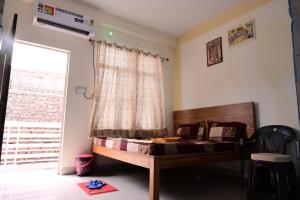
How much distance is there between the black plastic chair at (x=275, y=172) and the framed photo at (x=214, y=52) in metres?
1.65

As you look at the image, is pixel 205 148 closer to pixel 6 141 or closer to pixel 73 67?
pixel 73 67

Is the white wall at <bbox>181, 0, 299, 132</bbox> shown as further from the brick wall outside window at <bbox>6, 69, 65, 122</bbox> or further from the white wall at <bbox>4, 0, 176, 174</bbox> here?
the brick wall outside window at <bbox>6, 69, 65, 122</bbox>

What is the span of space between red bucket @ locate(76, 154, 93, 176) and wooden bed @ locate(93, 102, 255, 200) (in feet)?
0.65

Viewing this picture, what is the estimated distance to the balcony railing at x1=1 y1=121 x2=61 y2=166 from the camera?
363cm

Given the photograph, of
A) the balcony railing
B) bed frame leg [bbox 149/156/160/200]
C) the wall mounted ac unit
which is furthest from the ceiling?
bed frame leg [bbox 149/156/160/200]

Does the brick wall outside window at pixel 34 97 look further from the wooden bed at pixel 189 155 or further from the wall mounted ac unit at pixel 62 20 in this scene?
the wooden bed at pixel 189 155

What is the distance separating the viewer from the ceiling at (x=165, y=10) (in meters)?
3.41

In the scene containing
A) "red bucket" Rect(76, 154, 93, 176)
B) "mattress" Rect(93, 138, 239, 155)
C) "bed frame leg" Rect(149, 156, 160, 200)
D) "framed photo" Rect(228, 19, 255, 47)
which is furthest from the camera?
"framed photo" Rect(228, 19, 255, 47)

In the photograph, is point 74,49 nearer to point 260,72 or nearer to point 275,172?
point 260,72

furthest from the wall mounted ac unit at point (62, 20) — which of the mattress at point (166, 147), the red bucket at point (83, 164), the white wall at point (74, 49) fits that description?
the red bucket at point (83, 164)

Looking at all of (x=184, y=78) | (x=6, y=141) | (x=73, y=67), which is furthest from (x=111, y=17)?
(x=6, y=141)

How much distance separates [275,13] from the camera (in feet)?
9.61

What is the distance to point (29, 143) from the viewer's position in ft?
12.5

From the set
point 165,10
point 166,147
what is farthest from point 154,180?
point 165,10
